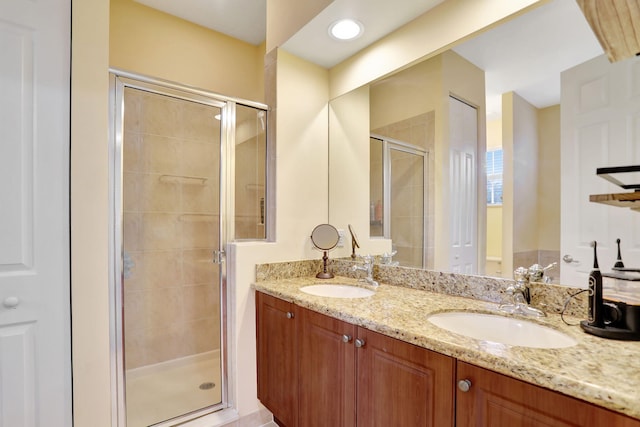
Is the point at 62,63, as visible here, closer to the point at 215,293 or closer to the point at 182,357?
the point at 215,293

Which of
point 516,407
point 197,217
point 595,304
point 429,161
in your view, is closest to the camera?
point 516,407

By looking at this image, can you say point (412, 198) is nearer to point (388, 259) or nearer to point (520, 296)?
point (388, 259)

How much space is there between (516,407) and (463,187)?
39.3 inches

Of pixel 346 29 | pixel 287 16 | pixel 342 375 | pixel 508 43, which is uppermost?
pixel 287 16

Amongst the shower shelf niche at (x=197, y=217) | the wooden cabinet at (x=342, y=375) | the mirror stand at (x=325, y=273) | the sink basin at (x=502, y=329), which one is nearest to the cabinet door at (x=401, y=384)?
the wooden cabinet at (x=342, y=375)

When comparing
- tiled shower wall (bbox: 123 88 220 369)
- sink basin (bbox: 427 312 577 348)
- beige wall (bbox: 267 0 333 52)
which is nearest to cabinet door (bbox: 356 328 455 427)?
sink basin (bbox: 427 312 577 348)

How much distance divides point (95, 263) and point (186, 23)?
80.5 inches

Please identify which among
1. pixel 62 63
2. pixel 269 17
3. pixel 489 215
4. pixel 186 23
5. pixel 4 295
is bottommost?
pixel 4 295

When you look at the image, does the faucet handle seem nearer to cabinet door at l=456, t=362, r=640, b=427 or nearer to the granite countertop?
the granite countertop

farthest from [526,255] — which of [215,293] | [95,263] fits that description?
[95,263]

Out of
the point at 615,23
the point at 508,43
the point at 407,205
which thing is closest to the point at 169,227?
the point at 407,205

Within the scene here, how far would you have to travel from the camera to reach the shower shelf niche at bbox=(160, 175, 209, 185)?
211 centimetres

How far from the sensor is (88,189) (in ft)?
4.70

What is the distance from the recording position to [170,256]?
2.25 m
